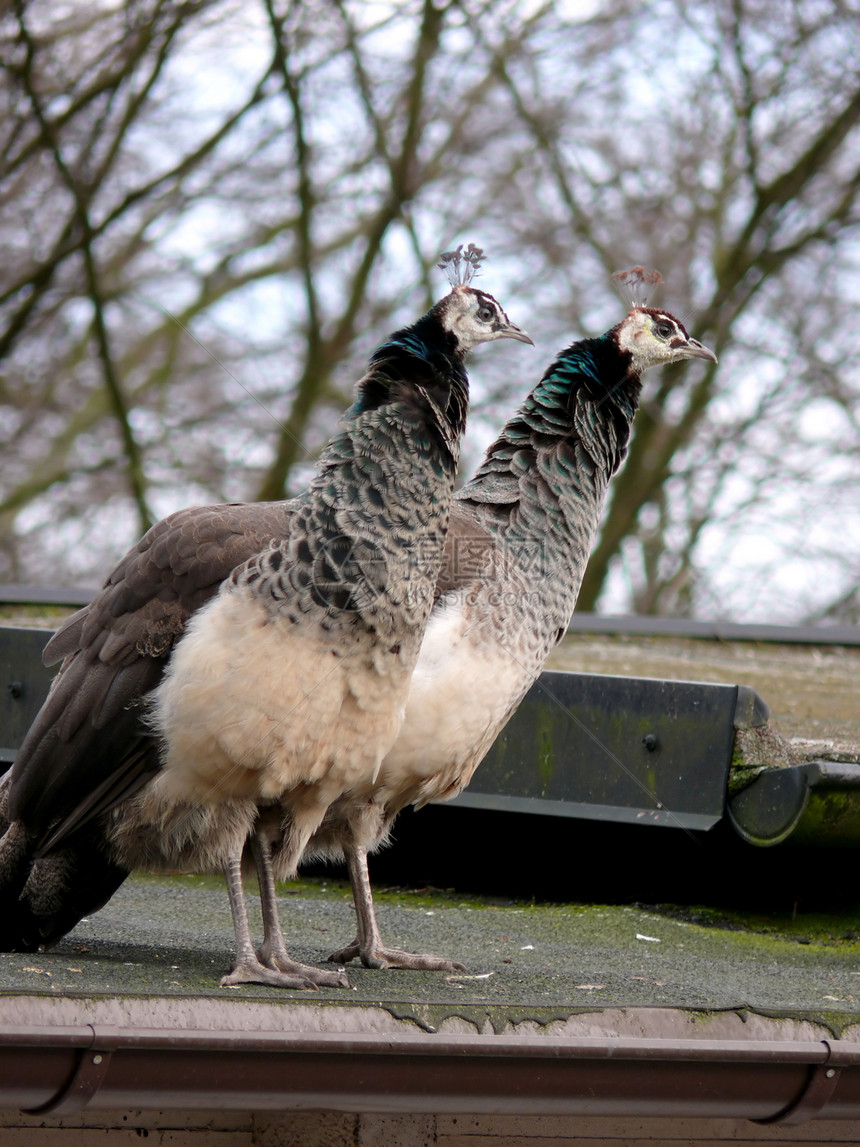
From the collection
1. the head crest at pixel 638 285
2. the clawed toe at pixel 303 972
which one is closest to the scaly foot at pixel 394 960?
the clawed toe at pixel 303 972

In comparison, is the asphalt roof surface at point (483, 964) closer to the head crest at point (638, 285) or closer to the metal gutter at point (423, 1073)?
the metal gutter at point (423, 1073)

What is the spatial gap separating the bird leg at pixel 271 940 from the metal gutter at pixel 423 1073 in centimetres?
59

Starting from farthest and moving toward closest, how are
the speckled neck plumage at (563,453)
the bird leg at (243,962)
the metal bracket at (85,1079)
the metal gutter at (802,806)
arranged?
1. the speckled neck plumage at (563,453)
2. the metal gutter at (802,806)
3. the bird leg at (243,962)
4. the metal bracket at (85,1079)

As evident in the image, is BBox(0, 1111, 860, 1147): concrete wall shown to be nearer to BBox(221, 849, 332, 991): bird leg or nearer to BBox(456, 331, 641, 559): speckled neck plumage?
BBox(221, 849, 332, 991): bird leg

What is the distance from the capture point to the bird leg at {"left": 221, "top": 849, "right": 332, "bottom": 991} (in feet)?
10.1

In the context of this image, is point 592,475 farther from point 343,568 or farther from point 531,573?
point 343,568

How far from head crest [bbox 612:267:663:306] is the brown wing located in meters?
1.58

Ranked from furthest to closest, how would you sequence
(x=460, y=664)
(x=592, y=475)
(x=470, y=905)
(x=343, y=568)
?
1. (x=470, y=905)
2. (x=592, y=475)
3. (x=460, y=664)
4. (x=343, y=568)

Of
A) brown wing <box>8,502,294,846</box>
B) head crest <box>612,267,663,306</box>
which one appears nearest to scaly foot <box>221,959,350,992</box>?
brown wing <box>8,502,294,846</box>

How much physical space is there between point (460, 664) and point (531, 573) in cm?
41

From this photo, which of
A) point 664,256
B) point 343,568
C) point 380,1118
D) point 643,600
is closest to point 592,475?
point 343,568

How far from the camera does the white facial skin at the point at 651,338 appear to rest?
4352mm

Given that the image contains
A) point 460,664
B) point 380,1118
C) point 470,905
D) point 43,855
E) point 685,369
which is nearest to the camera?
point 380,1118

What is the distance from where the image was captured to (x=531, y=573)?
158 inches
